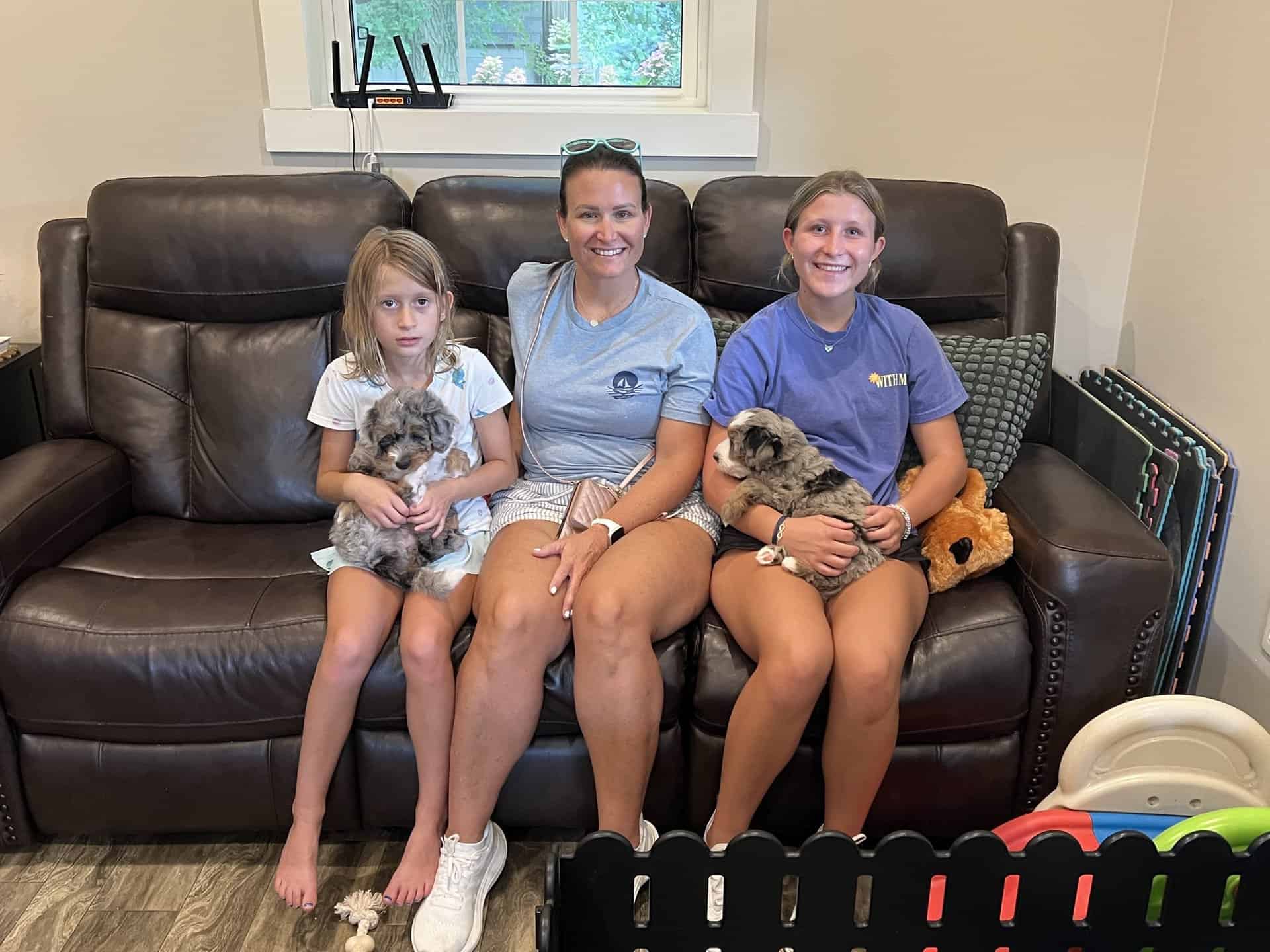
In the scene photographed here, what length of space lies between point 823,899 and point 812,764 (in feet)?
1.48

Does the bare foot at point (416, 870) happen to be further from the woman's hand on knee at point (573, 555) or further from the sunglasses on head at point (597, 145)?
the sunglasses on head at point (597, 145)

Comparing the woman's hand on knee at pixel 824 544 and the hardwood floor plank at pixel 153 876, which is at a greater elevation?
the woman's hand on knee at pixel 824 544

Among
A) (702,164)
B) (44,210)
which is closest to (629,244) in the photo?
(702,164)

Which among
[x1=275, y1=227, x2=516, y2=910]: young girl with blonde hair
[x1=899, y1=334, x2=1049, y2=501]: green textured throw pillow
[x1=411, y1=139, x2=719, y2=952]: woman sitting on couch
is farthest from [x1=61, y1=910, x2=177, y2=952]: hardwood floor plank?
[x1=899, y1=334, x2=1049, y2=501]: green textured throw pillow

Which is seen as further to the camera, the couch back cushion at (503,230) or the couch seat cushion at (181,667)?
the couch back cushion at (503,230)

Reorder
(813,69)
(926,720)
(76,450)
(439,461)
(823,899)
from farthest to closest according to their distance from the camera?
(813,69)
(76,450)
(439,461)
(926,720)
(823,899)

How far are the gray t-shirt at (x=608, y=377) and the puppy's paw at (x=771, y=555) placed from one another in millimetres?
277

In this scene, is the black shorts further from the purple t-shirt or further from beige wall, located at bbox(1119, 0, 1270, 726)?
beige wall, located at bbox(1119, 0, 1270, 726)

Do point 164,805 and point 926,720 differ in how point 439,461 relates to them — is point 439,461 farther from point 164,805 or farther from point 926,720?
point 926,720

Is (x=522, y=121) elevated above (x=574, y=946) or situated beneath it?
elevated above

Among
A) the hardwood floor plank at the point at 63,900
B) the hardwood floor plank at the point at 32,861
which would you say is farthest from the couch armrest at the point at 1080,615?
the hardwood floor plank at the point at 32,861

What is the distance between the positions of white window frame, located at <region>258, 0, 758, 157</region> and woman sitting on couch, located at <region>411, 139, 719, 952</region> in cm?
56

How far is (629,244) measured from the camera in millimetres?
1763

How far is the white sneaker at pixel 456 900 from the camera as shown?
5.03ft
